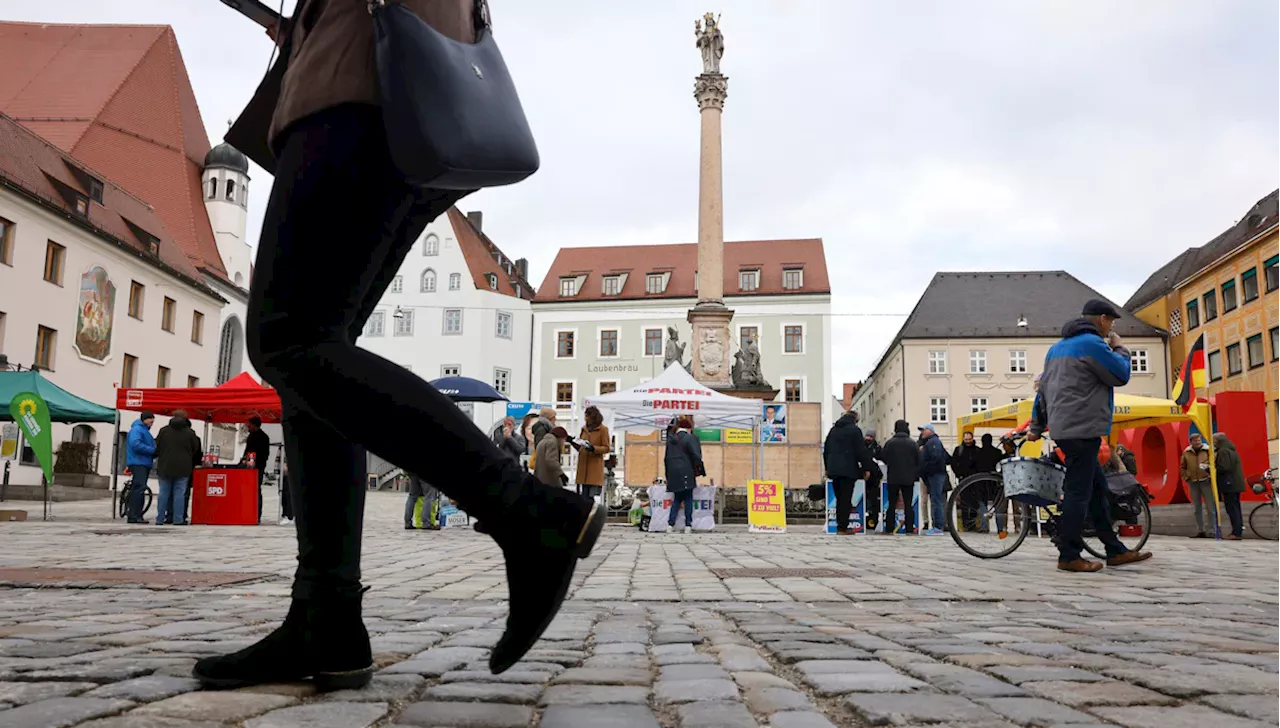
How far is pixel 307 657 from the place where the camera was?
2152mm

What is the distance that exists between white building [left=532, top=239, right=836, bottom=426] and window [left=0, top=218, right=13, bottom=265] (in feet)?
111

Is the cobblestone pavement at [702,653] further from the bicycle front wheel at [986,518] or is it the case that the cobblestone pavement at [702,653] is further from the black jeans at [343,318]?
the bicycle front wheel at [986,518]

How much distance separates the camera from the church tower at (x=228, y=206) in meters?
51.7

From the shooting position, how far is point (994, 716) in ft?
6.39

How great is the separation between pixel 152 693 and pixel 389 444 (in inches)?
25.6

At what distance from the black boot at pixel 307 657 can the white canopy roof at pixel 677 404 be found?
15366mm

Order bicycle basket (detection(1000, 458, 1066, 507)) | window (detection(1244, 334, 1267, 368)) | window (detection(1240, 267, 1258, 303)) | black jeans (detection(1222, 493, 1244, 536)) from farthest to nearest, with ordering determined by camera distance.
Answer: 1. window (detection(1240, 267, 1258, 303))
2. window (detection(1244, 334, 1267, 368))
3. black jeans (detection(1222, 493, 1244, 536))
4. bicycle basket (detection(1000, 458, 1066, 507))

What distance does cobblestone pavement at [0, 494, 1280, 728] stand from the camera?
1.93 metres

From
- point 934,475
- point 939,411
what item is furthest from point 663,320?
point 934,475

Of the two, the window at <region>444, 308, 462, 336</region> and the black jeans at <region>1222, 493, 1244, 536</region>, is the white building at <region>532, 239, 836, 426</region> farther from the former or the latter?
the black jeans at <region>1222, 493, 1244, 536</region>

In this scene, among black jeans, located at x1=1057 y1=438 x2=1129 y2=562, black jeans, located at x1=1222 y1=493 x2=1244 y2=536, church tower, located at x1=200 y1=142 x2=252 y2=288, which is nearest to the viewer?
black jeans, located at x1=1057 y1=438 x2=1129 y2=562

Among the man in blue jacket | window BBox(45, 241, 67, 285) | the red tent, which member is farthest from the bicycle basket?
window BBox(45, 241, 67, 285)

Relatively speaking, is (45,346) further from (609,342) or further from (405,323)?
(609,342)

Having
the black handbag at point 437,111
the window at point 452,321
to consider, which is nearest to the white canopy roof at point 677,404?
the black handbag at point 437,111
